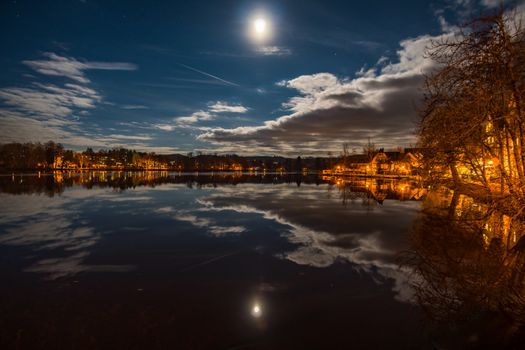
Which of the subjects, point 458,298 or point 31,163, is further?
point 31,163

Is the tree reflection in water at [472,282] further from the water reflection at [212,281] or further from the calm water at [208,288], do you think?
the water reflection at [212,281]

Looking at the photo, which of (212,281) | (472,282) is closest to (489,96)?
(472,282)

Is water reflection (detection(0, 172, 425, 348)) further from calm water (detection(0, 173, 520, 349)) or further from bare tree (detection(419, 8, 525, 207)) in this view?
bare tree (detection(419, 8, 525, 207))

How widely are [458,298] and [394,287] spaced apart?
1352 millimetres

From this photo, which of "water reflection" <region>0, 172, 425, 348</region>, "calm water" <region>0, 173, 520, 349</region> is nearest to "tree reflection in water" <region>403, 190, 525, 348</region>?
"calm water" <region>0, 173, 520, 349</region>

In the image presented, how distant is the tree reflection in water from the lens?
5516 mm

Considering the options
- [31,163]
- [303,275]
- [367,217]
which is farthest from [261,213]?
[31,163]

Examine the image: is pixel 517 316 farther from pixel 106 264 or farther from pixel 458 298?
pixel 106 264

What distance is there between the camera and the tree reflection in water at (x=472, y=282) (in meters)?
5.52

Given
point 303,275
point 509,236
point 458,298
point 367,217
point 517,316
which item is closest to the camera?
point 517,316

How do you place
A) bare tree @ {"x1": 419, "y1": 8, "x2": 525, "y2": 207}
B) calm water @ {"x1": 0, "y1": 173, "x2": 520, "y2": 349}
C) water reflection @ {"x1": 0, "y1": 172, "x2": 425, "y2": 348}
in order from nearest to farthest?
calm water @ {"x1": 0, "y1": 173, "x2": 520, "y2": 349} < water reflection @ {"x1": 0, "y1": 172, "x2": 425, "y2": 348} < bare tree @ {"x1": 419, "y1": 8, "x2": 525, "y2": 207}

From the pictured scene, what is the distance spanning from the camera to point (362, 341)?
5.15 meters

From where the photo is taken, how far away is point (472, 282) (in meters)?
7.70

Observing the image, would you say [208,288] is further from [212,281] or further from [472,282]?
[472,282]
